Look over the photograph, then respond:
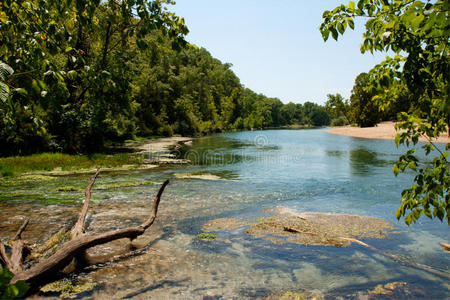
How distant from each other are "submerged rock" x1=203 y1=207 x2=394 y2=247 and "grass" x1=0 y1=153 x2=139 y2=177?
15.6 metres

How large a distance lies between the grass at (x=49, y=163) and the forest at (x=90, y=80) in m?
2.05

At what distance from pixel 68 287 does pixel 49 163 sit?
19.2m

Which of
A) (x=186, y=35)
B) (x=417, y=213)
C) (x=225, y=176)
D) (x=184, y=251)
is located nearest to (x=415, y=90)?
(x=417, y=213)

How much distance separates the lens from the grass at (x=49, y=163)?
19875 millimetres

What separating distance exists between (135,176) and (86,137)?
13508 mm

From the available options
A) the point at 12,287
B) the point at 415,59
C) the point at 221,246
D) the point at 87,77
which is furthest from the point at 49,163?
the point at 415,59

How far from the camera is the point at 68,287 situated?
19.6 feet

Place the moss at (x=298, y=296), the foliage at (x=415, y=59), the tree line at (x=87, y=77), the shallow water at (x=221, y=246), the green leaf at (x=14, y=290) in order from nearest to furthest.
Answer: the green leaf at (x=14, y=290) → the foliage at (x=415, y=59) → the tree line at (x=87, y=77) → the moss at (x=298, y=296) → the shallow water at (x=221, y=246)

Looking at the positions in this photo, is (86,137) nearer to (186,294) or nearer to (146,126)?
(186,294)

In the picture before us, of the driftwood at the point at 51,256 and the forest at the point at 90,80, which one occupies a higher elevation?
the forest at the point at 90,80

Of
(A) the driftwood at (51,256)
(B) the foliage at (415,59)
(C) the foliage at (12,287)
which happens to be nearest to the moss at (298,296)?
(B) the foliage at (415,59)

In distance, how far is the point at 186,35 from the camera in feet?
17.5

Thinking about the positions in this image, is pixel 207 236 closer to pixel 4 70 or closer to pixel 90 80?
pixel 90 80

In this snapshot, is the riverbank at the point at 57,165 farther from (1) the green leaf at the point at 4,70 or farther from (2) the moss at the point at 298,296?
(1) the green leaf at the point at 4,70
